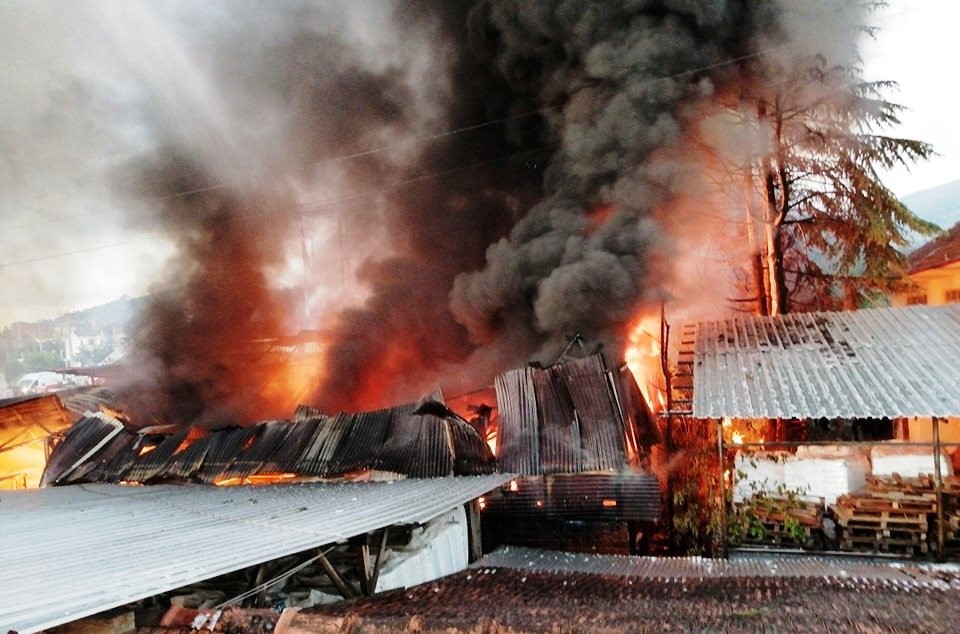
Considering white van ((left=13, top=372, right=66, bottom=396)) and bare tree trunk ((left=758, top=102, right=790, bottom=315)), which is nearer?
bare tree trunk ((left=758, top=102, right=790, bottom=315))

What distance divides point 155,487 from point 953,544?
46.1ft

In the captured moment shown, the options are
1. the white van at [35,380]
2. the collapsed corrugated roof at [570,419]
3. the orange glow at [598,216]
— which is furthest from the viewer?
the white van at [35,380]

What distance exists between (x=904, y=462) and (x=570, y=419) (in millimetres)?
5963

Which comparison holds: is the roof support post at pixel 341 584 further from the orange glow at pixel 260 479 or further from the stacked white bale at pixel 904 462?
the stacked white bale at pixel 904 462

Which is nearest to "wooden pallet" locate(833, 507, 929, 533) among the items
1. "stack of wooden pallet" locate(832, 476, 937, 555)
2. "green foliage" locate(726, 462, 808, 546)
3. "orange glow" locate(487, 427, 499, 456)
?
"stack of wooden pallet" locate(832, 476, 937, 555)

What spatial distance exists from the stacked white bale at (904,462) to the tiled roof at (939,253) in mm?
8701

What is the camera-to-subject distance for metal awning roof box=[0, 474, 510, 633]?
4289mm

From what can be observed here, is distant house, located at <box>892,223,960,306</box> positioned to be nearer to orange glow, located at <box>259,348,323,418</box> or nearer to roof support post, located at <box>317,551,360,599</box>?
roof support post, located at <box>317,551,360,599</box>

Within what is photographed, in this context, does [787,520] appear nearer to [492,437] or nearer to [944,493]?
[944,493]

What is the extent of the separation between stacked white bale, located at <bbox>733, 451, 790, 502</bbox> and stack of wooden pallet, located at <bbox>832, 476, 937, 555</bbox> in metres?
1.17

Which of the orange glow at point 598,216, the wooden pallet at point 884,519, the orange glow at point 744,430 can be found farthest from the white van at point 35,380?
the wooden pallet at point 884,519

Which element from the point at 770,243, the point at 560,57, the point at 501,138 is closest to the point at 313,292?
the point at 501,138

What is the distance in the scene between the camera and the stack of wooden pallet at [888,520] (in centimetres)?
916

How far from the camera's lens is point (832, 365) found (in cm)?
961
